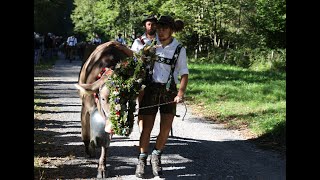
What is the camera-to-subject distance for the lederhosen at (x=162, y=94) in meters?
5.96

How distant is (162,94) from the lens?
602cm

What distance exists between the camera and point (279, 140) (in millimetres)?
8359

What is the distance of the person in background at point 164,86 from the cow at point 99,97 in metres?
0.55

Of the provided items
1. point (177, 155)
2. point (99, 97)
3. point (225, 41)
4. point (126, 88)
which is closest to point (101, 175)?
point (99, 97)

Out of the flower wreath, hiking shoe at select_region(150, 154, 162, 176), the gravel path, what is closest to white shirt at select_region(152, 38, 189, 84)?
the flower wreath

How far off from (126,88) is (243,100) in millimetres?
7792

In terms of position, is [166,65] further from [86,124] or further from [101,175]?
[86,124]

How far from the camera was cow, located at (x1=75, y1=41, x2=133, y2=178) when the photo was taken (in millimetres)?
5805

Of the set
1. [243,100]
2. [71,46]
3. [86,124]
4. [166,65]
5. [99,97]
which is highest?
[71,46]

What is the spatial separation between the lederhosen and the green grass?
333 cm

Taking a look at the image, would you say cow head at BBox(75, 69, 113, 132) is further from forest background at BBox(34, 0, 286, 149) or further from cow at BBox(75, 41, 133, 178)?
forest background at BBox(34, 0, 286, 149)

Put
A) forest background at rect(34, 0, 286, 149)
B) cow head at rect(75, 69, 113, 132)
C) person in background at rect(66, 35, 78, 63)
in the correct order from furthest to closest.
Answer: person in background at rect(66, 35, 78, 63), forest background at rect(34, 0, 286, 149), cow head at rect(75, 69, 113, 132)
